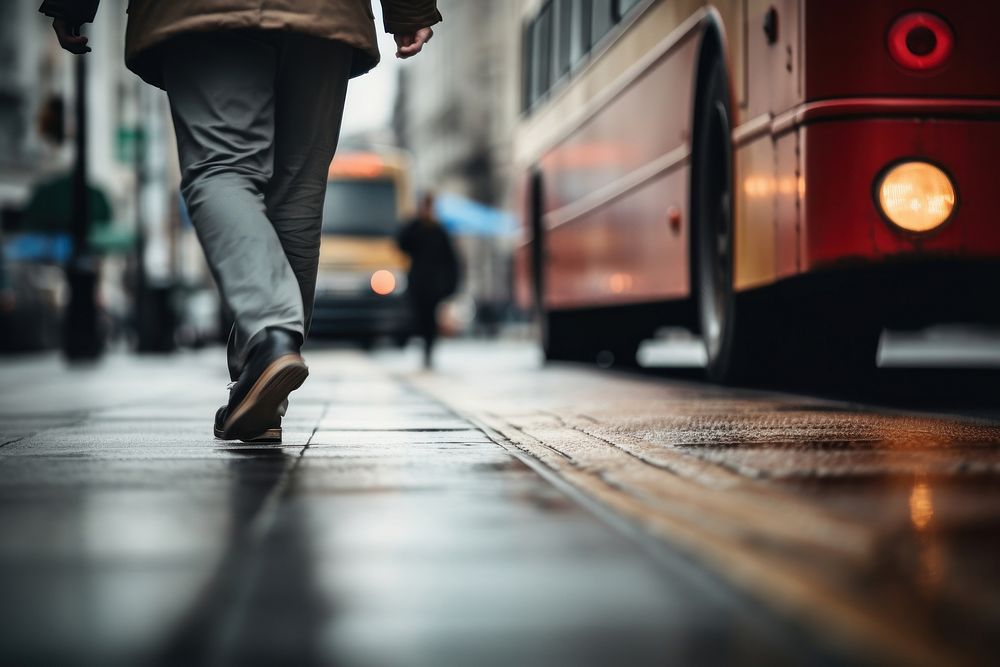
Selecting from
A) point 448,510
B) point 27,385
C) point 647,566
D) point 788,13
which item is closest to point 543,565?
point 647,566

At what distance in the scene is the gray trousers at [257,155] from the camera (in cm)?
494

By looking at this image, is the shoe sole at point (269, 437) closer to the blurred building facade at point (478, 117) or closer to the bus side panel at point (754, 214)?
the bus side panel at point (754, 214)

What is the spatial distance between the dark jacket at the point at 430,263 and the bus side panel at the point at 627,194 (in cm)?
215

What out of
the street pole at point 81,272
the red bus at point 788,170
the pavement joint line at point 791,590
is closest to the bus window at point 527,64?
the red bus at point 788,170

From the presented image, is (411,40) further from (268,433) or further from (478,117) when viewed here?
(478,117)

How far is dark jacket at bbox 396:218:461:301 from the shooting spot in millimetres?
16375

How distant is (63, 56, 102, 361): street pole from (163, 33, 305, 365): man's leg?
41.7 feet

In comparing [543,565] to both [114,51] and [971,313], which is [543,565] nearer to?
[971,313]

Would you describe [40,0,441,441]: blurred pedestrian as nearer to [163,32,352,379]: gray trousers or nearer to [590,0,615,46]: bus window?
[163,32,352,379]: gray trousers

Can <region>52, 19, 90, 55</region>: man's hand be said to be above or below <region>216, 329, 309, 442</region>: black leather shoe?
above

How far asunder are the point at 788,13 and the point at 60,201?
44.0 feet

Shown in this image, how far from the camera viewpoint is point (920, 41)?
6.45 metres

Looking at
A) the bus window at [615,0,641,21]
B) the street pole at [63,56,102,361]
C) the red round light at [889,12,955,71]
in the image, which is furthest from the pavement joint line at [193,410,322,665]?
the street pole at [63,56,102,361]

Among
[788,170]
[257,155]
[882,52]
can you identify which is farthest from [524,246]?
[257,155]
